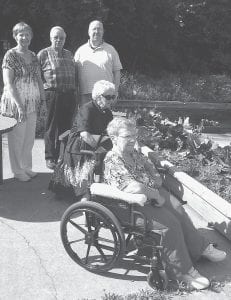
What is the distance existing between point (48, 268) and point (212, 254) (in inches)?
48.2

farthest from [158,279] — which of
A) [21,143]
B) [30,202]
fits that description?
[21,143]

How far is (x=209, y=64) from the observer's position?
12820mm

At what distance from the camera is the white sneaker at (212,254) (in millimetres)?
3664

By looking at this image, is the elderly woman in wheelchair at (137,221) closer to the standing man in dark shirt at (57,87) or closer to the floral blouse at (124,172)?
the floral blouse at (124,172)

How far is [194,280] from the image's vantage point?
10.8ft

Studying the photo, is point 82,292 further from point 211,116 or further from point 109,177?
point 211,116

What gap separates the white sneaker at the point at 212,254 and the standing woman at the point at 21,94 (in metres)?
2.48

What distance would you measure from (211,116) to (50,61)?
5078 millimetres

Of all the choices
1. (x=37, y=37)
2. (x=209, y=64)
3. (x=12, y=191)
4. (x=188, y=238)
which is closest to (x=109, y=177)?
(x=188, y=238)

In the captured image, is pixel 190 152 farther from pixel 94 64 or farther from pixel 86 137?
pixel 86 137

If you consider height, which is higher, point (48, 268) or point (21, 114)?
point (21, 114)

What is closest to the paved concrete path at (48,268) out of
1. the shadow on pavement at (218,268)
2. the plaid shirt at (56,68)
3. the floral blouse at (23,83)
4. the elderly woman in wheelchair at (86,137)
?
the shadow on pavement at (218,268)

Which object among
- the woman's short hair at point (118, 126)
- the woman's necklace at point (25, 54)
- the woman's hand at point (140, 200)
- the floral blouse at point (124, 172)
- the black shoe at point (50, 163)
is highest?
the woman's necklace at point (25, 54)

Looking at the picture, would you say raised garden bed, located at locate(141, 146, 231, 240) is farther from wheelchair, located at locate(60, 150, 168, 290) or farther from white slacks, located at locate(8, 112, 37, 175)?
white slacks, located at locate(8, 112, 37, 175)
